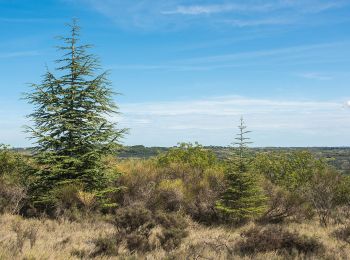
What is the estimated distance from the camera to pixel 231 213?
1920 cm

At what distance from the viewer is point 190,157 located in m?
26.3

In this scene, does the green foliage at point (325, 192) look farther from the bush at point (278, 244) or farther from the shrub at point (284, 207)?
the bush at point (278, 244)

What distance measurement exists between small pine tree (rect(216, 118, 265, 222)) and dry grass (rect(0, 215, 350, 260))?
4.52 feet

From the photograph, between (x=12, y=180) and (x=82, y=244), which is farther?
(x=12, y=180)

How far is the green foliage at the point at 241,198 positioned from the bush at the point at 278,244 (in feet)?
18.2

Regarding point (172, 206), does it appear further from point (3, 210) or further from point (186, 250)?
point (186, 250)

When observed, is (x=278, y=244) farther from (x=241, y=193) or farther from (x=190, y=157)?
(x=190, y=157)

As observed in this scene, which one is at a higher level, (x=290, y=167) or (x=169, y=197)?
(x=290, y=167)

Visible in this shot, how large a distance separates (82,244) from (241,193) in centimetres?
831

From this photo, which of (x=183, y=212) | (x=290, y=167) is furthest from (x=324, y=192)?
(x=183, y=212)

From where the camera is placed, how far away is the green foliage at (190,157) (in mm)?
25328

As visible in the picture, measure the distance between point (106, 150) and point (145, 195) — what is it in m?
2.91

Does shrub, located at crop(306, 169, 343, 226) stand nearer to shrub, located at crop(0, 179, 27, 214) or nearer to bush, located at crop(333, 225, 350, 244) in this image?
bush, located at crop(333, 225, 350, 244)

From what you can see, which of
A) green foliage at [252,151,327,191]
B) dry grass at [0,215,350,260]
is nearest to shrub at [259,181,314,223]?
dry grass at [0,215,350,260]
